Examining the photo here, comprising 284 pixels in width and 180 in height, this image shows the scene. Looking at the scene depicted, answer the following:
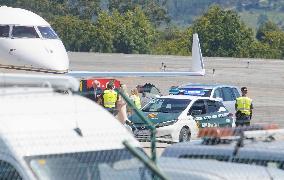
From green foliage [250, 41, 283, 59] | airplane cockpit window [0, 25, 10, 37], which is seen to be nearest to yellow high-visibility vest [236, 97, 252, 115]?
airplane cockpit window [0, 25, 10, 37]

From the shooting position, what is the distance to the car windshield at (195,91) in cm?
2645

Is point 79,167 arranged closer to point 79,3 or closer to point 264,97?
point 264,97

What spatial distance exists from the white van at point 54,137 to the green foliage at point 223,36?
292ft

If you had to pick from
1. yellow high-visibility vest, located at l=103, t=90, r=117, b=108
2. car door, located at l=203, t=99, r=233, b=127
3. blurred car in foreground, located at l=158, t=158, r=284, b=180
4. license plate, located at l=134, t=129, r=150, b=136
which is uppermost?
blurred car in foreground, located at l=158, t=158, r=284, b=180

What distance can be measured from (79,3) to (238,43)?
42.8 meters

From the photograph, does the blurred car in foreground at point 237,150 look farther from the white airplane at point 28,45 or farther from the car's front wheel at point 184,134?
the white airplane at point 28,45

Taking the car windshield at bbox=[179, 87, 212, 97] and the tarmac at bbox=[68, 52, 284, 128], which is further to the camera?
the tarmac at bbox=[68, 52, 284, 128]

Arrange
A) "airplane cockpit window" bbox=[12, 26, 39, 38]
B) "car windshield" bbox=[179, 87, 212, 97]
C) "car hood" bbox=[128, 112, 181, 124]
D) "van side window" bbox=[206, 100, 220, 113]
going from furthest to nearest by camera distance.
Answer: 1. "airplane cockpit window" bbox=[12, 26, 39, 38]
2. "car windshield" bbox=[179, 87, 212, 97]
3. "van side window" bbox=[206, 100, 220, 113]
4. "car hood" bbox=[128, 112, 181, 124]

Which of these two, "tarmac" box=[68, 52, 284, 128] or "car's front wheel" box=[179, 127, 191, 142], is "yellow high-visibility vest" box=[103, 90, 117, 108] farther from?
"tarmac" box=[68, 52, 284, 128]

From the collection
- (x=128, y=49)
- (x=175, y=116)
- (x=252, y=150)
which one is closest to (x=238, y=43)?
(x=128, y=49)

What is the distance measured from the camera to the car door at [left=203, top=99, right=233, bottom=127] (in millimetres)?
23312

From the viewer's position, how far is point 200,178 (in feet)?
20.7

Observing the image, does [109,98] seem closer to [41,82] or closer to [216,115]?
[216,115]

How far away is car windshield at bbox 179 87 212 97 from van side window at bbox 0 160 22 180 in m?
20.0
